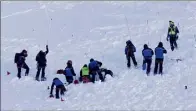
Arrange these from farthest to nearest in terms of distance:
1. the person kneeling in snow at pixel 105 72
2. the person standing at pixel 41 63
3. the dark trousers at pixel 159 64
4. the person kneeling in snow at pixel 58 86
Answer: the person standing at pixel 41 63, the person kneeling in snow at pixel 105 72, the dark trousers at pixel 159 64, the person kneeling in snow at pixel 58 86

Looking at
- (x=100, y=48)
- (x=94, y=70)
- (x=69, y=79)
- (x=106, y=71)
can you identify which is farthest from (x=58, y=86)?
(x=100, y=48)

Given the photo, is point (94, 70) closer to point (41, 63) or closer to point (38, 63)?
point (41, 63)

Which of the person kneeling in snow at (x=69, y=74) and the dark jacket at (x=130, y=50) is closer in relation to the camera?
the person kneeling in snow at (x=69, y=74)

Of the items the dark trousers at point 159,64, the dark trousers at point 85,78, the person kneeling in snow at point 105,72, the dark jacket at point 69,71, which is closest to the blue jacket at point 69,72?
the dark jacket at point 69,71

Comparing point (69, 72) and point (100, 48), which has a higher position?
point (100, 48)

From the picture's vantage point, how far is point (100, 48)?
3275cm

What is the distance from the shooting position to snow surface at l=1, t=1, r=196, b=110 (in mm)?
25844

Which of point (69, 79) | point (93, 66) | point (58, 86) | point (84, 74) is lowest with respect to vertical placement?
point (58, 86)

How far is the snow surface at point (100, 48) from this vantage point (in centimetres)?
2584

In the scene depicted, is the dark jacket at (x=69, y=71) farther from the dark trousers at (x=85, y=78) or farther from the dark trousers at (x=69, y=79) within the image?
the dark trousers at (x=85, y=78)

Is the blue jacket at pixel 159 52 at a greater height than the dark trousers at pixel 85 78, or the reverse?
the blue jacket at pixel 159 52

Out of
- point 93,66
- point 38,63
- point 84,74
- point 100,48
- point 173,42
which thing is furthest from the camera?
point 100,48

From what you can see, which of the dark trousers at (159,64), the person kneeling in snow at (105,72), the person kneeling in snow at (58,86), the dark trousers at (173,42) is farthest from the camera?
the dark trousers at (173,42)

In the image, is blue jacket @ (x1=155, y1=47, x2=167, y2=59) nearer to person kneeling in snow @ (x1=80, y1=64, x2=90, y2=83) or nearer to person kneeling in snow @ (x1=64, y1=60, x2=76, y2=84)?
person kneeling in snow @ (x1=80, y1=64, x2=90, y2=83)
